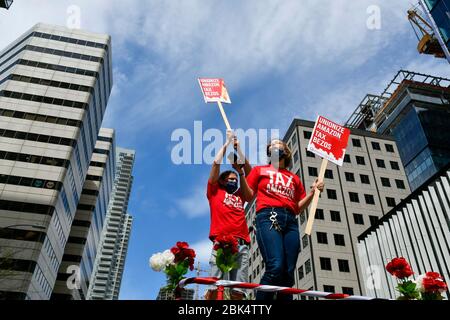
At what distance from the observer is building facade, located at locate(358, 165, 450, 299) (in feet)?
70.6

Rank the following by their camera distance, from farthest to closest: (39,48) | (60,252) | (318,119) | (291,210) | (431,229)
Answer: (39,48), (60,252), (431,229), (318,119), (291,210)

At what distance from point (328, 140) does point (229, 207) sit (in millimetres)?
2290

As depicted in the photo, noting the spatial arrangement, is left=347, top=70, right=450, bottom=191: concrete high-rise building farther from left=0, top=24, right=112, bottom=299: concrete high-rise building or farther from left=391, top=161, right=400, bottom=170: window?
left=0, top=24, right=112, bottom=299: concrete high-rise building

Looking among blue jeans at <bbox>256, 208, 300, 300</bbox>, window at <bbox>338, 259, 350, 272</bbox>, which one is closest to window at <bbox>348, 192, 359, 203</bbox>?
window at <bbox>338, 259, 350, 272</bbox>

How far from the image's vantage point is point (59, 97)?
195 ft

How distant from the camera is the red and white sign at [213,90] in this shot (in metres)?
6.93

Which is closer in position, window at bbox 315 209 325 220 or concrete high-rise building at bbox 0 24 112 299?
window at bbox 315 209 325 220

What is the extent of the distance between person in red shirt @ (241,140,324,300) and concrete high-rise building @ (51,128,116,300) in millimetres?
62097

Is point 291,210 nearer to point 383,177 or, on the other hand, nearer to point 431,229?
point 431,229

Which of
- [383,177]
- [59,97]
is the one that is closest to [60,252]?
[59,97]
